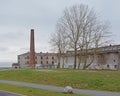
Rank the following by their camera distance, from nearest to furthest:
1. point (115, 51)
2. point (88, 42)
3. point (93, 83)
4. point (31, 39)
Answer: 1. point (93, 83)
2. point (88, 42)
3. point (115, 51)
4. point (31, 39)

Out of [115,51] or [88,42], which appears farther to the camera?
[115,51]

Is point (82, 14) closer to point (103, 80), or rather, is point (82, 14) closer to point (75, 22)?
point (75, 22)

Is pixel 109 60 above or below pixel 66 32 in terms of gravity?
below

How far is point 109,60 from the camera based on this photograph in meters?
87.6

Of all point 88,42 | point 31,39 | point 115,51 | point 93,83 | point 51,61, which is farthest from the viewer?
point 51,61

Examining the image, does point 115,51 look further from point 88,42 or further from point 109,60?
point 88,42

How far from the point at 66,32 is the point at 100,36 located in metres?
8.42

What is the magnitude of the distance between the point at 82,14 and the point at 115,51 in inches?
489

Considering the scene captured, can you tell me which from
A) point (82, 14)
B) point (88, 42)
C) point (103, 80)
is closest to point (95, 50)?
point (88, 42)

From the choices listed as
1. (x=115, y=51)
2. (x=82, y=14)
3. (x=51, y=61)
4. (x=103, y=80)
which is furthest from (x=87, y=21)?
(x=51, y=61)

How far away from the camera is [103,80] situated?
3122 centimetres

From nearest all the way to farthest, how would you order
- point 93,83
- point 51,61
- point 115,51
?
1. point 93,83
2. point 115,51
3. point 51,61

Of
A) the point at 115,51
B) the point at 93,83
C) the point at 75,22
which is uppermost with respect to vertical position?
the point at 75,22

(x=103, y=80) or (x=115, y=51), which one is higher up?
(x=115, y=51)
